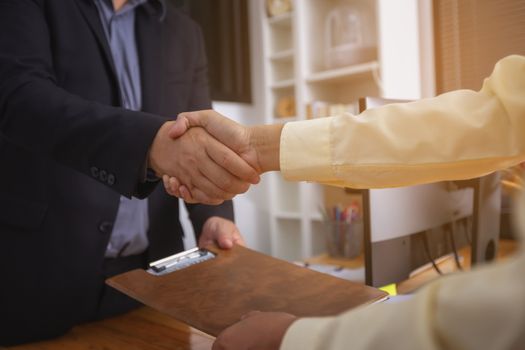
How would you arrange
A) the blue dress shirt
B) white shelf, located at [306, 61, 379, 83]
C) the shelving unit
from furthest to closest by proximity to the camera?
the shelving unit, white shelf, located at [306, 61, 379, 83], the blue dress shirt

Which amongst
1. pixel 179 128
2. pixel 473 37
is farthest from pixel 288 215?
pixel 179 128

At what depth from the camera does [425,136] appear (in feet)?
2.27

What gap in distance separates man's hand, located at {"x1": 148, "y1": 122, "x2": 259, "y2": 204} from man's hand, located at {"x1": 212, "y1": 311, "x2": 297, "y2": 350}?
1.37 ft

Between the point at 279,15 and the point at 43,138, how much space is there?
78.4 inches

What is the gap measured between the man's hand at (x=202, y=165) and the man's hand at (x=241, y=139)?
0.01m

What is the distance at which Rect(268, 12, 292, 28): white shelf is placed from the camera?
8.16 feet

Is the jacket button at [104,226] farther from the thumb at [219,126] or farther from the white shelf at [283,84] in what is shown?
the white shelf at [283,84]

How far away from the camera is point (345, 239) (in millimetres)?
1604

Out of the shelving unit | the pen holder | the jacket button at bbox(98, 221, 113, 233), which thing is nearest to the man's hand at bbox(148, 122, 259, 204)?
the jacket button at bbox(98, 221, 113, 233)

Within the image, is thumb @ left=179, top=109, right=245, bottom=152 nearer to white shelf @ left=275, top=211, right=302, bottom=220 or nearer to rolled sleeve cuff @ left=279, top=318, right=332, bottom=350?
rolled sleeve cuff @ left=279, top=318, right=332, bottom=350

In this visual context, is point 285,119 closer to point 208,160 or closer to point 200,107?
point 200,107

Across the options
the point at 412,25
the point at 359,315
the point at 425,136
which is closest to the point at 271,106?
the point at 412,25

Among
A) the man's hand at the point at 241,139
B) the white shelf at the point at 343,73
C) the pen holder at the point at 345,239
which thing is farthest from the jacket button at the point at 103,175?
the white shelf at the point at 343,73

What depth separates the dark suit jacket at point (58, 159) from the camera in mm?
801
